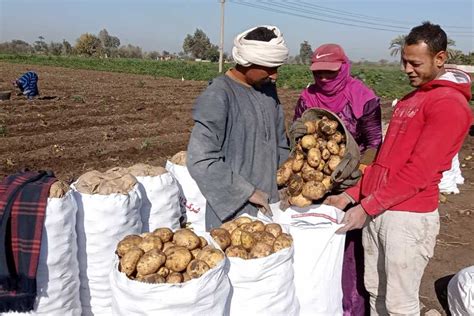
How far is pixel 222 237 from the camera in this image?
Answer: 2.38m

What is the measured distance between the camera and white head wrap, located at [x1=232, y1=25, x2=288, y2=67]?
2.36 m

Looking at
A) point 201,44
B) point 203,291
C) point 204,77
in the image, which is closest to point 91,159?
point 203,291

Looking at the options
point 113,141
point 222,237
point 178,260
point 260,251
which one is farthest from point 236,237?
point 113,141

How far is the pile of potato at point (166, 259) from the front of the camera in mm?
2043

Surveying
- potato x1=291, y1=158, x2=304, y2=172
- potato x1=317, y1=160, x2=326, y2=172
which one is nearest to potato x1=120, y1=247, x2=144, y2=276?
potato x1=291, y1=158, x2=304, y2=172

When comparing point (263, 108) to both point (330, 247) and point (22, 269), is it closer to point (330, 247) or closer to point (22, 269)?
point (330, 247)

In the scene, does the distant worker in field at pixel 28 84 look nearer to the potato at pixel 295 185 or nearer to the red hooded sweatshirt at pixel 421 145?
the potato at pixel 295 185

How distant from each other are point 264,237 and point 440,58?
1.23 meters

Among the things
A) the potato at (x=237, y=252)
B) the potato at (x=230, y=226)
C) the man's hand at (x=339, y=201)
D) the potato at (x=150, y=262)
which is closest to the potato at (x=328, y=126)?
the man's hand at (x=339, y=201)

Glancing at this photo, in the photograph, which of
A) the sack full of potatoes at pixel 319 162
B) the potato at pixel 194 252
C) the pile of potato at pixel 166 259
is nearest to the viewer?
the pile of potato at pixel 166 259

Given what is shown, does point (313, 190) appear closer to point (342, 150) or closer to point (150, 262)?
point (342, 150)

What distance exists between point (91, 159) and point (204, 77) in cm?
2321

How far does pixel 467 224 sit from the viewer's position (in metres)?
5.67

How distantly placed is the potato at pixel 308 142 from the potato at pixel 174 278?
3.62 ft
